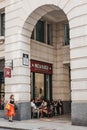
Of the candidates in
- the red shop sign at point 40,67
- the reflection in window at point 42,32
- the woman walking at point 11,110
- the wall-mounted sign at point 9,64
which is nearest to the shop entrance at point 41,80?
the red shop sign at point 40,67

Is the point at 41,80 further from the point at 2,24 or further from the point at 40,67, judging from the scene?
the point at 2,24

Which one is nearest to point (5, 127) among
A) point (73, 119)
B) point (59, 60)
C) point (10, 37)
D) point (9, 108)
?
point (9, 108)

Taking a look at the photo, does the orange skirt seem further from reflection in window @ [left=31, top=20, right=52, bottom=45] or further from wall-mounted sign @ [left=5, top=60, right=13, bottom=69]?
reflection in window @ [left=31, top=20, right=52, bottom=45]

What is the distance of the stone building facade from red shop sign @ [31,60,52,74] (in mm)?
76

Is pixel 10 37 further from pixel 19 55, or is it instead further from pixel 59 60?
pixel 59 60

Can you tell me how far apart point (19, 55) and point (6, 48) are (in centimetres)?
150

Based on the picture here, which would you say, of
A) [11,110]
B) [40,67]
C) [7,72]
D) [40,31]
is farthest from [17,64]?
[40,31]

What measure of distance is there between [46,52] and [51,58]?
2.75 ft

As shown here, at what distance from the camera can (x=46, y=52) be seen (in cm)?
2473

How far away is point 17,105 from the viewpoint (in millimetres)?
20938

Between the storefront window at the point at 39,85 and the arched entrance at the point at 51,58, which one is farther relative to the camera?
the storefront window at the point at 39,85

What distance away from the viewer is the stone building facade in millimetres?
17688

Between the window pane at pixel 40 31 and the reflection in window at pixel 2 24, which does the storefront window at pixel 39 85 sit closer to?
the window pane at pixel 40 31

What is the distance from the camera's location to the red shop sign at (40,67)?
23369 mm
